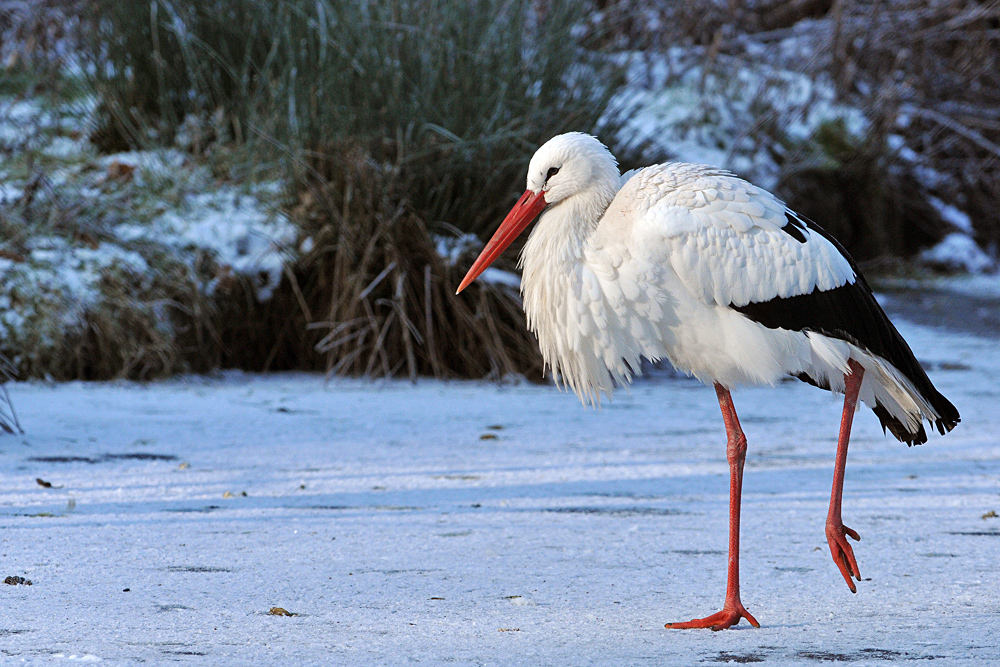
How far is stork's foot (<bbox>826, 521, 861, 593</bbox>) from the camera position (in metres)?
2.91

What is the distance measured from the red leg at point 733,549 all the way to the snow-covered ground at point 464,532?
0.04 m

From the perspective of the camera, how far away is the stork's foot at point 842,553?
2.91 meters

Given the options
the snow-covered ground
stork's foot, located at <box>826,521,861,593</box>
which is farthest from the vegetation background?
stork's foot, located at <box>826,521,861,593</box>

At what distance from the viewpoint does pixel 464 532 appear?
359 centimetres

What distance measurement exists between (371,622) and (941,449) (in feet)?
10.7

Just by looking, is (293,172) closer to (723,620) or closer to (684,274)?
(684,274)

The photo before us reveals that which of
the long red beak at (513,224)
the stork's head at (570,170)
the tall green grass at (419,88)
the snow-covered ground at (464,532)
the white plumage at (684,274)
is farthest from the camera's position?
the tall green grass at (419,88)

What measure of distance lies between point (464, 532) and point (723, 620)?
1.05 metres

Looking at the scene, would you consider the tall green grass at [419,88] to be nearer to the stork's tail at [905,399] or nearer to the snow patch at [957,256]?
the stork's tail at [905,399]

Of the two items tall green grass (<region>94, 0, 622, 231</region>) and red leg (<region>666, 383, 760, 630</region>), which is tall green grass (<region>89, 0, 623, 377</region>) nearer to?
tall green grass (<region>94, 0, 622, 231</region>)

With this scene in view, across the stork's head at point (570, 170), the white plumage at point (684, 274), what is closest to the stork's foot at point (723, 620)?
the white plumage at point (684, 274)

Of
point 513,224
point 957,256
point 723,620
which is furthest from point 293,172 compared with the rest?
point 957,256

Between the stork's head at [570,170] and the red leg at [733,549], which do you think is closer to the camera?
the red leg at [733,549]

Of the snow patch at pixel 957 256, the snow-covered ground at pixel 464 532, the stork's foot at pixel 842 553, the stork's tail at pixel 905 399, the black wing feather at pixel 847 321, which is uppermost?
the snow patch at pixel 957 256
